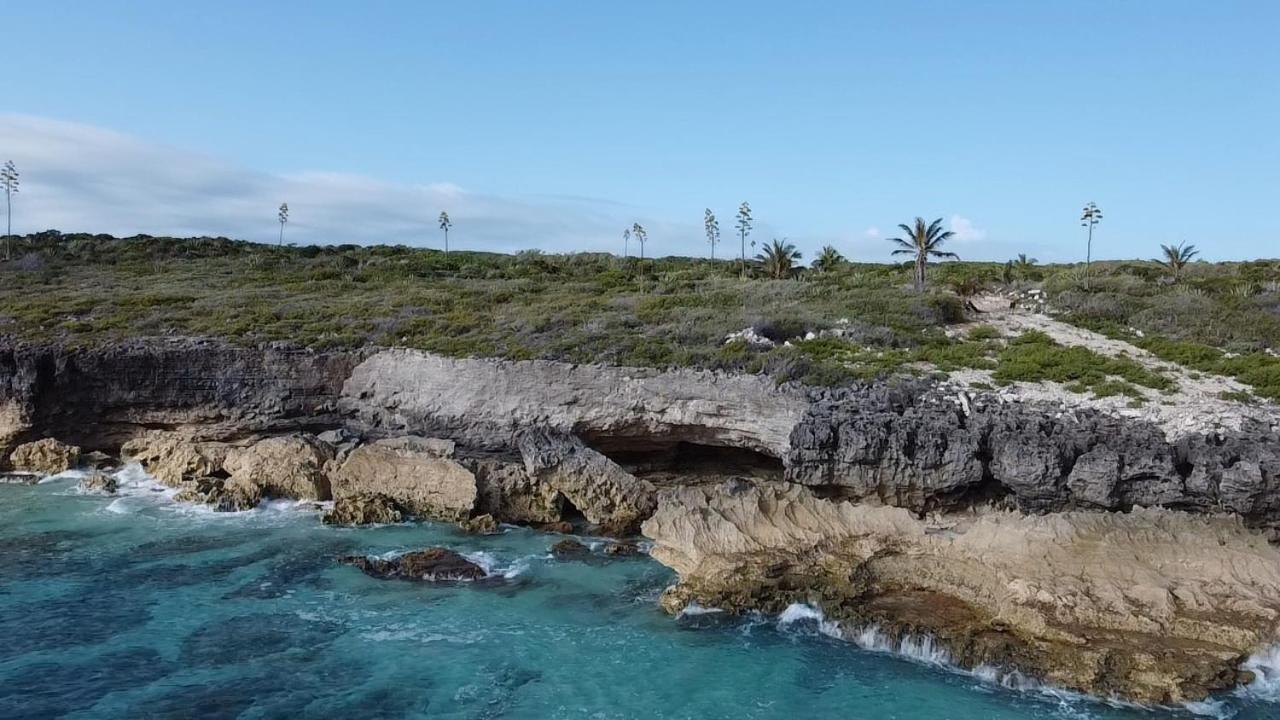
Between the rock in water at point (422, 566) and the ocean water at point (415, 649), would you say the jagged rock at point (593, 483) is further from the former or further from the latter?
the rock in water at point (422, 566)

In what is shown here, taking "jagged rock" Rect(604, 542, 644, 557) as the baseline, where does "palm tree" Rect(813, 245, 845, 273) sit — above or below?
above

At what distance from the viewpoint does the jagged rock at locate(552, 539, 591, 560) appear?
2038cm

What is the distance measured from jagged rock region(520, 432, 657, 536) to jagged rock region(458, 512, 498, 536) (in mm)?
1707

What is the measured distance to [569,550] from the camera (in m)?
20.6

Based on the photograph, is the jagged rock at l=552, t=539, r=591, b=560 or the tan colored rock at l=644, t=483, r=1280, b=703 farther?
the jagged rock at l=552, t=539, r=591, b=560

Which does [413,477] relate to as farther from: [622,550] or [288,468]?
[622,550]

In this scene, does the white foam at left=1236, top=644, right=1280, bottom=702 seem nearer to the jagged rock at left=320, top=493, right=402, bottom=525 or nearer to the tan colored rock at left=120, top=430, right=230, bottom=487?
the jagged rock at left=320, top=493, right=402, bottom=525

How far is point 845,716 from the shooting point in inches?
516

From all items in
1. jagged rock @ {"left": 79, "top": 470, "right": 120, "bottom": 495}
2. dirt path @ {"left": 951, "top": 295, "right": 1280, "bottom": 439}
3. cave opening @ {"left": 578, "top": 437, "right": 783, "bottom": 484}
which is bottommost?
jagged rock @ {"left": 79, "top": 470, "right": 120, "bottom": 495}

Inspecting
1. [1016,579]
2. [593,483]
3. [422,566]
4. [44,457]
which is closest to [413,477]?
[422,566]

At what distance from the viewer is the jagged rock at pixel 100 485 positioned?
25328 mm

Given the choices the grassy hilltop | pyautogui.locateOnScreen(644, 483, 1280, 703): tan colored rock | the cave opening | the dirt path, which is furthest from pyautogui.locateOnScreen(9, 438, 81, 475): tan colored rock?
the dirt path

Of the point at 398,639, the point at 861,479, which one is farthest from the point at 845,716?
the point at 398,639

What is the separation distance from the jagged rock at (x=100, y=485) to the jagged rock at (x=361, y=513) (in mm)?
7912
